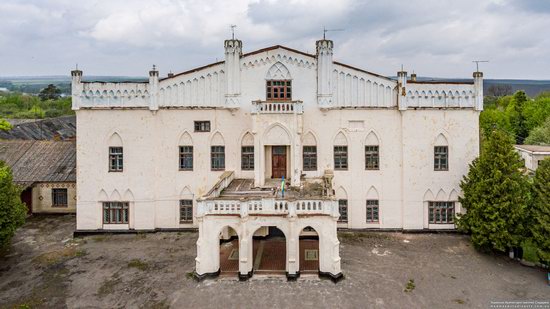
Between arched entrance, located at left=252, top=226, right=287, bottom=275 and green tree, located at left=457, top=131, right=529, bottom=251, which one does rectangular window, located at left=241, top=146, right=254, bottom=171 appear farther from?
green tree, located at left=457, top=131, right=529, bottom=251

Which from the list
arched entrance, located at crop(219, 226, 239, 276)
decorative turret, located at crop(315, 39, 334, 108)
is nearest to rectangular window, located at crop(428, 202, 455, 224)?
decorative turret, located at crop(315, 39, 334, 108)

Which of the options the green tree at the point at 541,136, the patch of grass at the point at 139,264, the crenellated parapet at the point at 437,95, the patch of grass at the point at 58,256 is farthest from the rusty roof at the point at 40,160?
the green tree at the point at 541,136

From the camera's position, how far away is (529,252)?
18734 mm

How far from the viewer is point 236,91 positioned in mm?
21391

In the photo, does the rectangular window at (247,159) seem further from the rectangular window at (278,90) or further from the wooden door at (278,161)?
the rectangular window at (278,90)

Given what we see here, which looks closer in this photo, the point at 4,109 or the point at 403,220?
the point at 403,220

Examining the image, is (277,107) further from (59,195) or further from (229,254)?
(59,195)

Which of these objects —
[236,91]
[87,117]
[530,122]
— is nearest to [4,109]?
[87,117]

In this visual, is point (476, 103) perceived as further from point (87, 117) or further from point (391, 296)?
point (87, 117)

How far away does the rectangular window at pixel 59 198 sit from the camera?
2556 centimetres

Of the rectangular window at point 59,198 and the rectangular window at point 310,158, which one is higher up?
the rectangular window at point 310,158

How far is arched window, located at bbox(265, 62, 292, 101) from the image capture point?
70.6 ft

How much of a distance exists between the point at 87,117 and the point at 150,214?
671cm

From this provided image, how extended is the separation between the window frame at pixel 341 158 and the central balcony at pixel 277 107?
354cm
